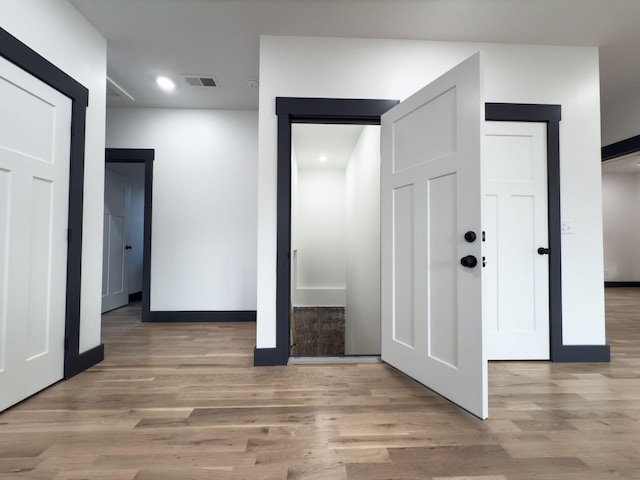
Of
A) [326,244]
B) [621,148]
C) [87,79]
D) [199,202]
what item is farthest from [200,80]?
[621,148]

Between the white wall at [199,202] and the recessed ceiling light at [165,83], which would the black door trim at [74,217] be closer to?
the recessed ceiling light at [165,83]

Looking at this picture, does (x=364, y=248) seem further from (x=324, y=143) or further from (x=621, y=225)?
(x=621, y=225)

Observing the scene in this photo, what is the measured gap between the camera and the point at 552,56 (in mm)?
2473

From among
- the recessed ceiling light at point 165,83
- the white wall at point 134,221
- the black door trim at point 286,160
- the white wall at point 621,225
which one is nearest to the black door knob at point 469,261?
the black door trim at point 286,160

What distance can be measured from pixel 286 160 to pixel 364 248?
2.05 meters

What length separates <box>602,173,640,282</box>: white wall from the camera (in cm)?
704

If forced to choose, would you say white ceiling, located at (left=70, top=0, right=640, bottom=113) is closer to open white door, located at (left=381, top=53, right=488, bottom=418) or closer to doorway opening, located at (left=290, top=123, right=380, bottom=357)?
open white door, located at (left=381, top=53, right=488, bottom=418)

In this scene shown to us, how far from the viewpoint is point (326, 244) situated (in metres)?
6.27

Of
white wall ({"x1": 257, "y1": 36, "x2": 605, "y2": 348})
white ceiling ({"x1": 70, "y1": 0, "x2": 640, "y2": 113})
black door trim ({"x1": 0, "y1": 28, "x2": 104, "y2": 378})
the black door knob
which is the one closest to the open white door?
the black door knob

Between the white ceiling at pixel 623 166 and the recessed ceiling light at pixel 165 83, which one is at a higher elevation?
the white ceiling at pixel 623 166

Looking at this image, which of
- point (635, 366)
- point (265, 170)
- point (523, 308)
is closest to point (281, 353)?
point (265, 170)

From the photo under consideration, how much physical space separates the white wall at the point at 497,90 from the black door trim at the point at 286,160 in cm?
5

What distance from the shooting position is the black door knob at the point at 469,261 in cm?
158

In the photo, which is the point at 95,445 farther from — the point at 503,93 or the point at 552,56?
the point at 552,56
